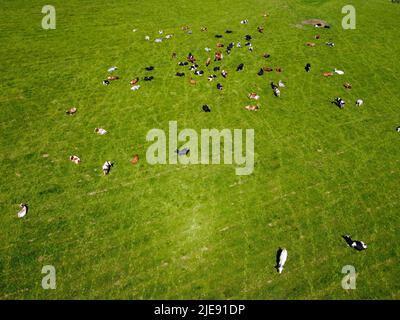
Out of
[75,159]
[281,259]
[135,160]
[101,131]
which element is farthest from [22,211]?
[281,259]

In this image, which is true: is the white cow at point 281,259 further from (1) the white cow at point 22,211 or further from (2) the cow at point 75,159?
(1) the white cow at point 22,211

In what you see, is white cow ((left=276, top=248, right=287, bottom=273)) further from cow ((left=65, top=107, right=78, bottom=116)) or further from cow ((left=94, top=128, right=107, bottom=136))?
cow ((left=65, top=107, right=78, bottom=116))

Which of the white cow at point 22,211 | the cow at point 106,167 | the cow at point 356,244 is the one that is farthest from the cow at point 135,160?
the cow at point 356,244

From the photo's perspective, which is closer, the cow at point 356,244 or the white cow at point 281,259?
the white cow at point 281,259

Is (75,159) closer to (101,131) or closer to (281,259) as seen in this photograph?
(101,131)

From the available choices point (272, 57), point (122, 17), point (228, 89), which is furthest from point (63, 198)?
point (122, 17)

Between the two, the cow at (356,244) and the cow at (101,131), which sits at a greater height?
the cow at (101,131)

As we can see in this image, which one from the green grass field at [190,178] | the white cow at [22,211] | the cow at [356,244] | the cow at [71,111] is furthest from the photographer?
the cow at [71,111]
